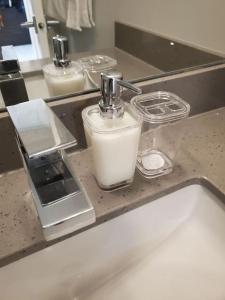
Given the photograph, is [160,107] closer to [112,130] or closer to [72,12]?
[112,130]

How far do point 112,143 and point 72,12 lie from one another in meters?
0.35

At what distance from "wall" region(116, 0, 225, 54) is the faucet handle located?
0.33 metres

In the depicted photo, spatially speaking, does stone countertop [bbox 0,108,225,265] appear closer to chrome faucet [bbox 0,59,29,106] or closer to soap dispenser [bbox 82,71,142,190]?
soap dispenser [bbox 82,71,142,190]

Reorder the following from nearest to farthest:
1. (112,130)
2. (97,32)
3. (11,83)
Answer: (112,130) < (11,83) < (97,32)

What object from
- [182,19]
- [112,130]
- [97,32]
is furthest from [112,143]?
[182,19]

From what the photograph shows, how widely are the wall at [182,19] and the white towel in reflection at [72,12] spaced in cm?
9

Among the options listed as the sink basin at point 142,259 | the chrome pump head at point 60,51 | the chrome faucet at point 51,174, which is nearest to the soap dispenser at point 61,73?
the chrome pump head at point 60,51

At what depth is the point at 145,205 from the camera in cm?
48

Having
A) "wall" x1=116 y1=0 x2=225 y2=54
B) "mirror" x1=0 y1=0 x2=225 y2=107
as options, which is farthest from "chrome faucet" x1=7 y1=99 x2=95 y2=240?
"wall" x1=116 y1=0 x2=225 y2=54

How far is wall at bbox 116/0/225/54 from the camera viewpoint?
65cm

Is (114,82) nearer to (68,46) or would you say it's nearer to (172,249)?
(68,46)

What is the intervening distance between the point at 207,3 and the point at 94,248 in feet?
2.13

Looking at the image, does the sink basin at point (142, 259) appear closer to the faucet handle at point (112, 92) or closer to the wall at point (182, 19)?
the faucet handle at point (112, 92)

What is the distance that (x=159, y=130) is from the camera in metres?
0.55
